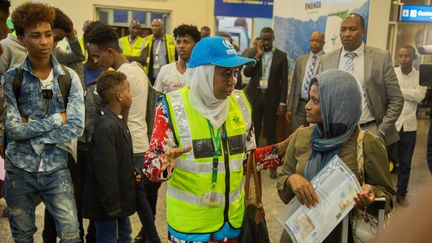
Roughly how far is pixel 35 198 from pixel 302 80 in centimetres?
358

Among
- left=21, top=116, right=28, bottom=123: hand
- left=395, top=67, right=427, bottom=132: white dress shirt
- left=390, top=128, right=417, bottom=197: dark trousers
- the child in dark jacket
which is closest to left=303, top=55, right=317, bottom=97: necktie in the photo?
left=395, top=67, right=427, bottom=132: white dress shirt

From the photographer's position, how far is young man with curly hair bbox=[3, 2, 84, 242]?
7.73ft

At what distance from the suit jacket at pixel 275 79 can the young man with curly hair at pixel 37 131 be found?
12.4ft

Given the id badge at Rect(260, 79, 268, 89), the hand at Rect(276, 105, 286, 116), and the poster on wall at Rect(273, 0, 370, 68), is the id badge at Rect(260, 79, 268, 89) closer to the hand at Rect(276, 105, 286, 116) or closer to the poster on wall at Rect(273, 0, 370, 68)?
the hand at Rect(276, 105, 286, 116)

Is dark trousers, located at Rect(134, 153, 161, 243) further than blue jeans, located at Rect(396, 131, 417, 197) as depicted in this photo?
No

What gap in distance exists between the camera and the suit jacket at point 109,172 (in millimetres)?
2666

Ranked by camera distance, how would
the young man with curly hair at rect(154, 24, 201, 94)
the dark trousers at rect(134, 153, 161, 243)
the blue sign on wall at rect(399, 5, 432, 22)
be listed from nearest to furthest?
the dark trousers at rect(134, 153, 161, 243) < the young man with curly hair at rect(154, 24, 201, 94) < the blue sign on wall at rect(399, 5, 432, 22)

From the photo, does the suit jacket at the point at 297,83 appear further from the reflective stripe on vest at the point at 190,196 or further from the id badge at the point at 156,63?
the reflective stripe on vest at the point at 190,196

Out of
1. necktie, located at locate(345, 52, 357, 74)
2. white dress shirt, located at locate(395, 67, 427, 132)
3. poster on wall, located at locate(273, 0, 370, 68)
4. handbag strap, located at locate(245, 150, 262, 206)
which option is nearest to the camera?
handbag strap, located at locate(245, 150, 262, 206)

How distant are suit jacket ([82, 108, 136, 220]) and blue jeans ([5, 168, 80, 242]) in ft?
0.75

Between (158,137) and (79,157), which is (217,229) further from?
(79,157)

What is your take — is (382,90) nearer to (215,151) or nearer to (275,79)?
(215,151)

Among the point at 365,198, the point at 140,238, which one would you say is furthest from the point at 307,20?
the point at 365,198

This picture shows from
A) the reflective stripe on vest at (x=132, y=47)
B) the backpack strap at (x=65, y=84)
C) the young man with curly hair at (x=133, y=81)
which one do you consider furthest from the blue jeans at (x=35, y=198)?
the reflective stripe on vest at (x=132, y=47)
